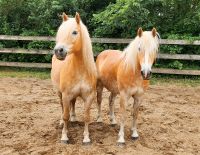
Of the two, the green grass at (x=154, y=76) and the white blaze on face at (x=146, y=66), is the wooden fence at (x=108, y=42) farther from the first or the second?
the white blaze on face at (x=146, y=66)

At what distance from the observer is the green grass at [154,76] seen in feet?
34.2

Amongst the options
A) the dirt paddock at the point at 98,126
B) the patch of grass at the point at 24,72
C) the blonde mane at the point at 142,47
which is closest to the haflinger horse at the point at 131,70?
the blonde mane at the point at 142,47

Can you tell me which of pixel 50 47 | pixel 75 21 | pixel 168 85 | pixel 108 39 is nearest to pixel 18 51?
pixel 50 47

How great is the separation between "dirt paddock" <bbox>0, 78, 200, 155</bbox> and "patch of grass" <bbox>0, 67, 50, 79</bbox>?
1889 mm

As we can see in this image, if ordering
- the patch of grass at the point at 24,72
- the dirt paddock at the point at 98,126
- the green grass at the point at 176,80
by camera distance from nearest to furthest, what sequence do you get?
the dirt paddock at the point at 98,126 → the green grass at the point at 176,80 → the patch of grass at the point at 24,72

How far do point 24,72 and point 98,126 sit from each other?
6139 millimetres

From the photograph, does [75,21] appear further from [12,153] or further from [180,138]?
[180,138]

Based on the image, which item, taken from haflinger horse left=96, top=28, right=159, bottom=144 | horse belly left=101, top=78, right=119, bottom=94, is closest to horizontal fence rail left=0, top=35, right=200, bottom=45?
haflinger horse left=96, top=28, right=159, bottom=144

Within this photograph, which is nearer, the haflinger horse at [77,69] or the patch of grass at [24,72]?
the haflinger horse at [77,69]

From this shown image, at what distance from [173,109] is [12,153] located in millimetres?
3739

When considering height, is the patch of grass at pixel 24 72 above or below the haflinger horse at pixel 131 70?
below

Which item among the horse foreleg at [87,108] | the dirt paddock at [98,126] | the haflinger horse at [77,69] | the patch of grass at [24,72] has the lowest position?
the dirt paddock at [98,126]

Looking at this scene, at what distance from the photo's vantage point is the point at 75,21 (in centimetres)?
510

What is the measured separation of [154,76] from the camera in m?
11.1
